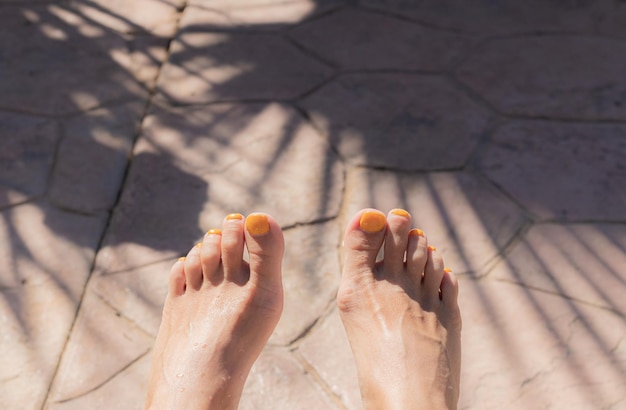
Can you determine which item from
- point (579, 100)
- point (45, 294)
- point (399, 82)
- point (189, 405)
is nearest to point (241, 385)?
point (189, 405)

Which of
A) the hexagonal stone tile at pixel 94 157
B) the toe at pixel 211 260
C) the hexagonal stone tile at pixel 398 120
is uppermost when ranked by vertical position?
the hexagonal stone tile at pixel 398 120

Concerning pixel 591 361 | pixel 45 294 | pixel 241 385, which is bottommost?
pixel 45 294

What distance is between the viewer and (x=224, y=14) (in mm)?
3688

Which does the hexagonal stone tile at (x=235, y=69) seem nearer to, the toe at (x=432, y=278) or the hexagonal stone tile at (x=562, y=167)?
the hexagonal stone tile at (x=562, y=167)

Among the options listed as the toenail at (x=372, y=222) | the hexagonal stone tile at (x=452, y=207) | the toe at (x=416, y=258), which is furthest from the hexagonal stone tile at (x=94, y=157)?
the toe at (x=416, y=258)

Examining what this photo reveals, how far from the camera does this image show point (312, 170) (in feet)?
8.80

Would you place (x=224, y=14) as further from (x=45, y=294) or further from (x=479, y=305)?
(x=479, y=305)

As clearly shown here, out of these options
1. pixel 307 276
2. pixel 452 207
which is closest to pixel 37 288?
pixel 307 276

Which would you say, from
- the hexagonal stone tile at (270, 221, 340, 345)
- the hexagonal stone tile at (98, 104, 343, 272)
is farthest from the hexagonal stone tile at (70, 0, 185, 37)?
the hexagonal stone tile at (270, 221, 340, 345)

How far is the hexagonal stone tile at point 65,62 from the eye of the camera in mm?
3070

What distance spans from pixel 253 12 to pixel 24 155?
1.45 metres

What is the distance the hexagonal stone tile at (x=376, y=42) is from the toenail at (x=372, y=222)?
1287 millimetres

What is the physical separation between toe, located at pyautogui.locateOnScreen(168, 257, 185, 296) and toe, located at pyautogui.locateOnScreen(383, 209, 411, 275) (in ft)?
1.99

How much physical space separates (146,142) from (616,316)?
1.76 m
